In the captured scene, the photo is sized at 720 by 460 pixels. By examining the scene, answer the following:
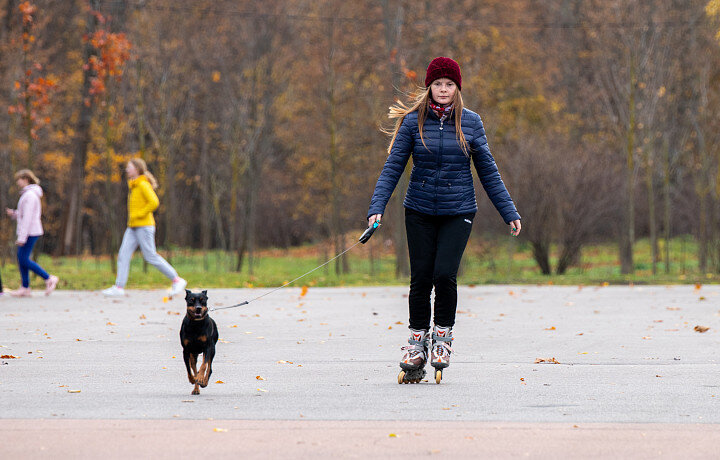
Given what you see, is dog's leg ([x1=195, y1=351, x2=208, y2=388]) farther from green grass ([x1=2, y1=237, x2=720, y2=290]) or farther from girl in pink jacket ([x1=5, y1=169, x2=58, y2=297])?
green grass ([x1=2, y1=237, x2=720, y2=290])

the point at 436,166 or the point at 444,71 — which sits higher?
the point at 444,71

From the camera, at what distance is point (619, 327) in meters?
10.8

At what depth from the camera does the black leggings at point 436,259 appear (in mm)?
6918

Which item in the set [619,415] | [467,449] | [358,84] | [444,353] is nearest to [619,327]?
[444,353]

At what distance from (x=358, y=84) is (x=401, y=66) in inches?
340

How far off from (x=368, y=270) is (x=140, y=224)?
15620 millimetres

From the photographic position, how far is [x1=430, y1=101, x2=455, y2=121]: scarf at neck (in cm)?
695

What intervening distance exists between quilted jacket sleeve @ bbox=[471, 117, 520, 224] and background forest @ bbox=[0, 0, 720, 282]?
11.9 meters

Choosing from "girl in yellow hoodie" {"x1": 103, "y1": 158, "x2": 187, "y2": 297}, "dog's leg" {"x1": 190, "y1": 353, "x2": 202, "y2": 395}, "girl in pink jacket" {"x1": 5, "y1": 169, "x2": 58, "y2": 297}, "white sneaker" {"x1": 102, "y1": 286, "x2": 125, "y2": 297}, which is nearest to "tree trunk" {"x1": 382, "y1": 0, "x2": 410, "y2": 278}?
"girl in yellow hoodie" {"x1": 103, "y1": 158, "x2": 187, "y2": 297}

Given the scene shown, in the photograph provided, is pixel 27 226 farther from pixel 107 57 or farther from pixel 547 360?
pixel 547 360

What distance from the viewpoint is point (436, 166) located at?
693 cm

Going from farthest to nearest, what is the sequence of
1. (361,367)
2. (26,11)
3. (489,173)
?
(26,11)
(361,367)
(489,173)

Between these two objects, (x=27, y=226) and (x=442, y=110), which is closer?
(x=442, y=110)

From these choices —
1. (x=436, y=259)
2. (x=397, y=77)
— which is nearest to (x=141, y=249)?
(x=436, y=259)
